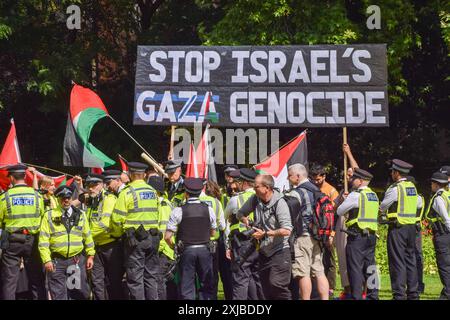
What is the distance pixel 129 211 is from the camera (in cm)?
1198

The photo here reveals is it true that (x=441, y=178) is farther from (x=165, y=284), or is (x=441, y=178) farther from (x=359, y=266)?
(x=165, y=284)

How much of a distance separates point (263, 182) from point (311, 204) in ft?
4.83

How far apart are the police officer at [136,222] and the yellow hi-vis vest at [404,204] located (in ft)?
11.4

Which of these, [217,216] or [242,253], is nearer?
[242,253]

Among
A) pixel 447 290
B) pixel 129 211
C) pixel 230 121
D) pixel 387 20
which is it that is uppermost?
pixel 387 20

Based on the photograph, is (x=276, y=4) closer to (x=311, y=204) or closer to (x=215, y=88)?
(x=215, y=88)

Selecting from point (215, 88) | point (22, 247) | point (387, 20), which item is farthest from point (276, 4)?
point (22, 247)

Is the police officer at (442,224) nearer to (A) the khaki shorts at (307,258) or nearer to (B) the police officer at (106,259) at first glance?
(A) the khaki shorts at (307,258)

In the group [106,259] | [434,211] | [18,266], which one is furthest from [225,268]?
[434,211]

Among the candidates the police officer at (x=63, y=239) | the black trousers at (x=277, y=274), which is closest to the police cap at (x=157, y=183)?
the police officer at (x=63, y=239)

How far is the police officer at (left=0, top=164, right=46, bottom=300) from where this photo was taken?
39.8 ft

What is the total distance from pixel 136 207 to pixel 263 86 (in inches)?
233

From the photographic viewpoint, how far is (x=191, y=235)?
37.7 ft

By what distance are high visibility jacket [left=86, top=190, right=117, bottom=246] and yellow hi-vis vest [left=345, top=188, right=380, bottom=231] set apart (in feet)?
10.9
